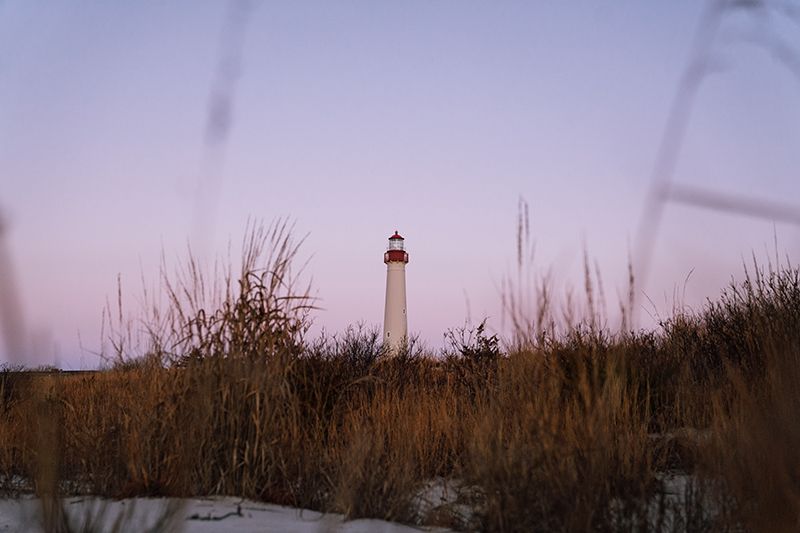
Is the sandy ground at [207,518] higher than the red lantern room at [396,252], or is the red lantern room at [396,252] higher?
the red lantern room at [396,252]

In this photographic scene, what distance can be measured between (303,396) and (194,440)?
4.98 feet

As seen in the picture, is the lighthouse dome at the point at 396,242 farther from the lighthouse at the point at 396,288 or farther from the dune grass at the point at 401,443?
the dune grass at the point at 401,443

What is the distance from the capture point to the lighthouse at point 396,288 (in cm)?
2702

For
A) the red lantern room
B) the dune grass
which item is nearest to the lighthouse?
the red lantern room

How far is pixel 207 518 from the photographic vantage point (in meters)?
3.50

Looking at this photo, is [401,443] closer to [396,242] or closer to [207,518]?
[207,518]

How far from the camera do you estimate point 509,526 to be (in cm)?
331

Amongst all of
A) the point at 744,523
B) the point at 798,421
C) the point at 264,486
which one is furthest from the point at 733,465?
the point at 264,486

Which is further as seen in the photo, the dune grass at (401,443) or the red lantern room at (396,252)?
the red lantern room at (396,252)

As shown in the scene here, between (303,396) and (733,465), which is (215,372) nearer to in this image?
(303,396)

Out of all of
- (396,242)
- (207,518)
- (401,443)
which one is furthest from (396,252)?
(207,518)

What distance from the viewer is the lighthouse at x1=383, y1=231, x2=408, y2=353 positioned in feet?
88.6

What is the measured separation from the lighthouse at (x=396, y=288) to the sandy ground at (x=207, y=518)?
75.2ft

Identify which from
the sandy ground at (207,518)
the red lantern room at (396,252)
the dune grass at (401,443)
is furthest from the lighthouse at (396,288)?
the sandy ground at (207,518)
